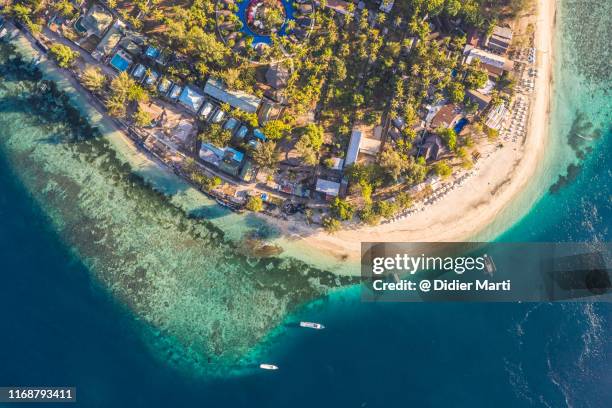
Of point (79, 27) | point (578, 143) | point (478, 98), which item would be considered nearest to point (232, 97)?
point (79, 27)

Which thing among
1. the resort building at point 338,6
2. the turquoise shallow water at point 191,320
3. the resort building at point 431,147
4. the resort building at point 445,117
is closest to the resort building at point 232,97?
the turquoise shallow water at point 191,320

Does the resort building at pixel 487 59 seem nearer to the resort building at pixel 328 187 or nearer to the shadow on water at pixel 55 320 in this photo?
the resort building at pixel 328 187

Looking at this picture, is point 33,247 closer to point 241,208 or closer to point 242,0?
point 241,208

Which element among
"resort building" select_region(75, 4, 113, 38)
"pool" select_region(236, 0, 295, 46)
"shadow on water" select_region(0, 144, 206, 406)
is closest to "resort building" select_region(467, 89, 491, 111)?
"pool" select_region(236, 0, 295, 46)

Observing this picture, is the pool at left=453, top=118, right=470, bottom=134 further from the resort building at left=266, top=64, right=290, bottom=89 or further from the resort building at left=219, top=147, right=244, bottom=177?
the resort building at left=219, top=147, right=244, bottom=177

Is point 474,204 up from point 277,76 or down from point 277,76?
down

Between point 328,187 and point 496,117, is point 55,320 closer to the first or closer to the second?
point 328,187
